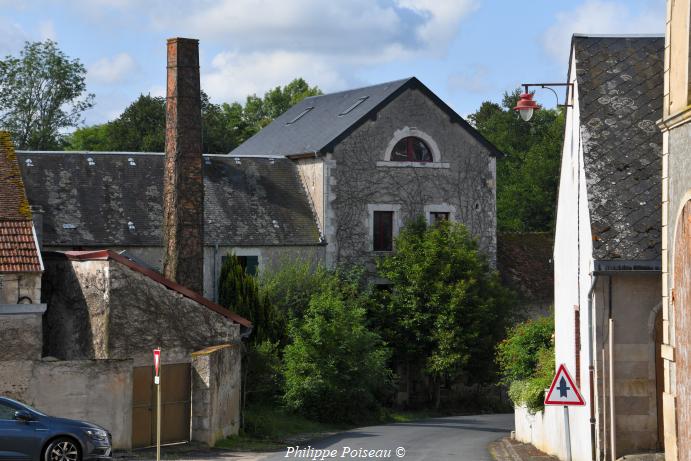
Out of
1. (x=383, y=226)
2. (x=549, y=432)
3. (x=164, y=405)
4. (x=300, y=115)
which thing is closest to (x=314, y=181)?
(x=383, y=226)

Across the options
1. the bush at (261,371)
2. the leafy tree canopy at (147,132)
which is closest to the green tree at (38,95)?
the leafy tree canopy at (147,132)

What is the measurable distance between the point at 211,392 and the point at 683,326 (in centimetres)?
1175

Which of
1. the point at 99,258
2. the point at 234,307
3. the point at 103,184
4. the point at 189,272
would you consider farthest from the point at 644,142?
the point at 103,184

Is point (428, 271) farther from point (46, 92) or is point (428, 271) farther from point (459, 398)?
point (46, 92)

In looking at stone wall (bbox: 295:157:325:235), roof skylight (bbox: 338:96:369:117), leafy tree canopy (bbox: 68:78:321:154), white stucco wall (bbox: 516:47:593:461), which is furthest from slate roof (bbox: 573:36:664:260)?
leafy tree canopy (bbox: 68:78:321:154)

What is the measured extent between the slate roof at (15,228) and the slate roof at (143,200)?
10949 millimetres

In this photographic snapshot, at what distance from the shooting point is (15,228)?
2397 centimetres

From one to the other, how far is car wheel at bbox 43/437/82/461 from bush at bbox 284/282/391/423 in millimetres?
15575

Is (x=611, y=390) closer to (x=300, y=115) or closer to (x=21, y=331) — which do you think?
(x=21, y=331)

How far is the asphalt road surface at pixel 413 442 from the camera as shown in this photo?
77.4 ft

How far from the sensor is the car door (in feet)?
57.6

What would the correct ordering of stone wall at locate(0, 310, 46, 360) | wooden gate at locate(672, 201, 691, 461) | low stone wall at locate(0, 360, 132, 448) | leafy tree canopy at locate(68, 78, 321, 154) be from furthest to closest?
leafy tree canopy at locate(68, 78, 321, 154) < stone wall at locate(0, 310, 46, 360) < low stone wall at locate(0, 360, 132, 448) < wooden gate at locate(672, 201, 691, 461)

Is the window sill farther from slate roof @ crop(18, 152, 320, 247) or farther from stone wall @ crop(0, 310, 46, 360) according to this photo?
stone wall @ crop(0, 310, 46, 360)

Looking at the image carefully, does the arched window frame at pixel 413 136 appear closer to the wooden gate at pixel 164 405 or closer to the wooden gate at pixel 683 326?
the wooden gate at pixel 164 405
